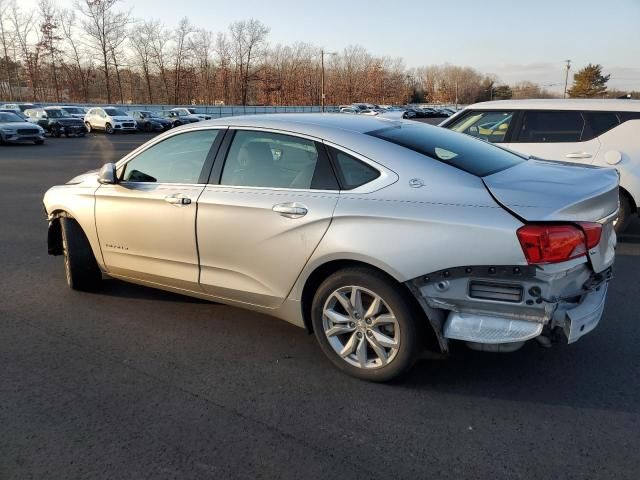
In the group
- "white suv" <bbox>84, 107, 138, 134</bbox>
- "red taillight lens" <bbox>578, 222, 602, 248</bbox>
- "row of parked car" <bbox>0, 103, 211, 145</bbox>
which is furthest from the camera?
"white suv" <bbox>84, 107, 138, 134</bbox>

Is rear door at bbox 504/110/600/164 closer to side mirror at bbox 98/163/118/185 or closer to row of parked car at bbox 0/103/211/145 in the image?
side mirror at bbox 98/163/118/185

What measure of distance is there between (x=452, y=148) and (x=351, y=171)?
79 centimetres

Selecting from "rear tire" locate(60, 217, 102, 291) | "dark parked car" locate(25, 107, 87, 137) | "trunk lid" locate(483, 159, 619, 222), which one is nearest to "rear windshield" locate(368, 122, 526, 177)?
"trunk lid" locate(483, 159, 619, 222)

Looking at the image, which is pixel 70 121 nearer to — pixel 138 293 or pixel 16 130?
pixel 16 130

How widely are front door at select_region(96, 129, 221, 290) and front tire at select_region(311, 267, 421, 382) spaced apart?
1.19 metres

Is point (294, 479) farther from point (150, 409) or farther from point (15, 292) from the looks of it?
point (15, 292)

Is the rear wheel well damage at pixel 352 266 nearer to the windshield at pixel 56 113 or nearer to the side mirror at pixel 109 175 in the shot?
the side mirror at pixel 109 175

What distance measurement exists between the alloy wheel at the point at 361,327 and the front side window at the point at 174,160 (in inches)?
59.4

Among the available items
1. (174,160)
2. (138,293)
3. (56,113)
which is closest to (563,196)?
(174,160)

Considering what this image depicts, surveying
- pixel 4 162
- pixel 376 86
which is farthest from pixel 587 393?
pixel 376 86

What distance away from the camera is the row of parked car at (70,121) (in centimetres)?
2423

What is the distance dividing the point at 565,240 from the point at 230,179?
7.38 feet

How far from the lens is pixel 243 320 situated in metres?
4.31

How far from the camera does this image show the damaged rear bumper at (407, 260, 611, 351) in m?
2.76
